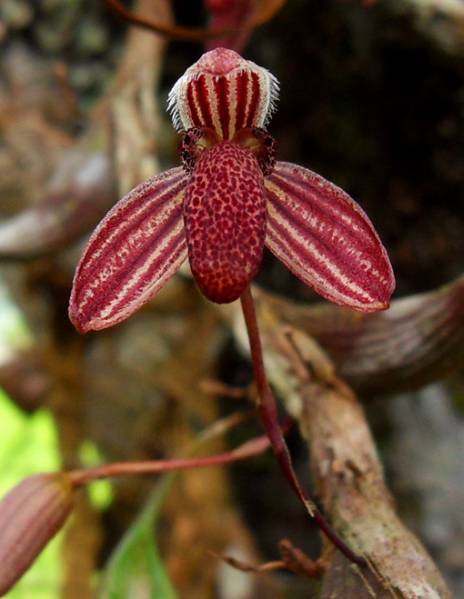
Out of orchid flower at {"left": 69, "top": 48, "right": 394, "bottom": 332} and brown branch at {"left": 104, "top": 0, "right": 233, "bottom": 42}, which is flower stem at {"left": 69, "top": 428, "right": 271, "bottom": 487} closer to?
orchid flower at {"left": 69, "top": 48, "right": 394, "bottom": 332}

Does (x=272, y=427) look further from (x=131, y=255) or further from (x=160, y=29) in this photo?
(x=160, y=29)

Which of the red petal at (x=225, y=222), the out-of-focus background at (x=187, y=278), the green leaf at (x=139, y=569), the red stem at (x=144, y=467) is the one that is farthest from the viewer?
the out-of-focus background at (x=187, y=278)

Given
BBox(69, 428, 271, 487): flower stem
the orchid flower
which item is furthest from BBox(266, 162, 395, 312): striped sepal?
BBox(69, 428, 271, 487): flower stem

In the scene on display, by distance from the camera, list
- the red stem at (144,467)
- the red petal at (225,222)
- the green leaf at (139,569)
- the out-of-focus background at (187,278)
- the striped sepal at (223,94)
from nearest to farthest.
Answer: the red petal at (225,222), the striped sepal at (223,94), the red stem at (144,467), the green leaf at (139,569), the out-of-focus background at (187,278)

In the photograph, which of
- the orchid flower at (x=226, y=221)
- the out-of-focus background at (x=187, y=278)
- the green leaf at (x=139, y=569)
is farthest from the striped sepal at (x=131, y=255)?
the out-of-focus background at (x=187, y=278)

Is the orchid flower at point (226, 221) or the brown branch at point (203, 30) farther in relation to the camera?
the brown branch at point (203, 30)

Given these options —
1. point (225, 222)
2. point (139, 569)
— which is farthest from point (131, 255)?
point (139, 569)

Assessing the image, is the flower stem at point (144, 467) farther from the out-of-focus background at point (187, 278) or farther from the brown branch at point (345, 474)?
the out-of-focus background at point (187, 278)

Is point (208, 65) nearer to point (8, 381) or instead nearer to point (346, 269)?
point (346, 269)

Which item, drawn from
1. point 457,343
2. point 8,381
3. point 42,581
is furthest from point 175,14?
point 42,581
